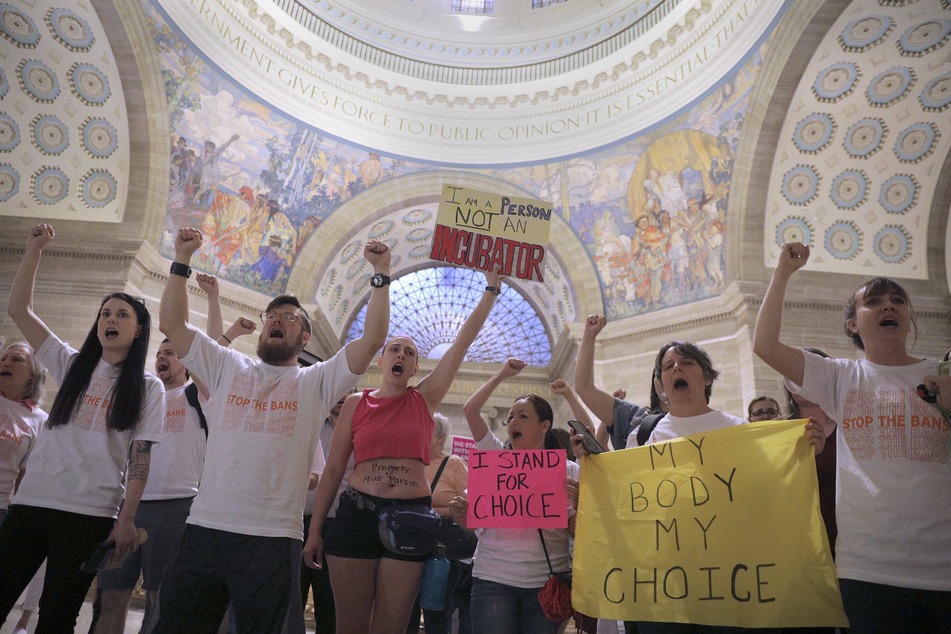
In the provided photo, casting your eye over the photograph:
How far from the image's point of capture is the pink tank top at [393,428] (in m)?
3.13

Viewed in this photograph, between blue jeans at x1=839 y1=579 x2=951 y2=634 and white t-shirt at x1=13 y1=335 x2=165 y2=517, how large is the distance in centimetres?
313

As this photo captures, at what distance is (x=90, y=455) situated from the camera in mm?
2984

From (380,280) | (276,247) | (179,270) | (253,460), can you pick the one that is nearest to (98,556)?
(253,460)

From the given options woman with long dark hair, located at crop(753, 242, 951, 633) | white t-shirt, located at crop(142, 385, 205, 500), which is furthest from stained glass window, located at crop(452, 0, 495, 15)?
woman with long dark hair, located at crop(753, 242, 951, 633)

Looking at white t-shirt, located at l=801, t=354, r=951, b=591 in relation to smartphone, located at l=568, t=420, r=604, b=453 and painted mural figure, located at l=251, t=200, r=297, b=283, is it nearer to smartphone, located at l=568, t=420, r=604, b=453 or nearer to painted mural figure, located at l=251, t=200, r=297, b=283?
smartphone, located at l=568, t=420, r=604, b=453

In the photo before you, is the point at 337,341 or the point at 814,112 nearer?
the point at 814,112

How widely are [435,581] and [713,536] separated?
1.41 meters

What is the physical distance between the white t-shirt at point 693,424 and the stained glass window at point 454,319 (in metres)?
14.4

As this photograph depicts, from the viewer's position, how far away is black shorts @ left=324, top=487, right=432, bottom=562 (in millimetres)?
2963

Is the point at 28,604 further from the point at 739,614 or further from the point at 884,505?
the point at 884,505

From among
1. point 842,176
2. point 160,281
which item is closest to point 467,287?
point 160,281

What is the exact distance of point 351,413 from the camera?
11.1ft

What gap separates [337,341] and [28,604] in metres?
11.1

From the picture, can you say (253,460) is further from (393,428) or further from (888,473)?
(888,473)
